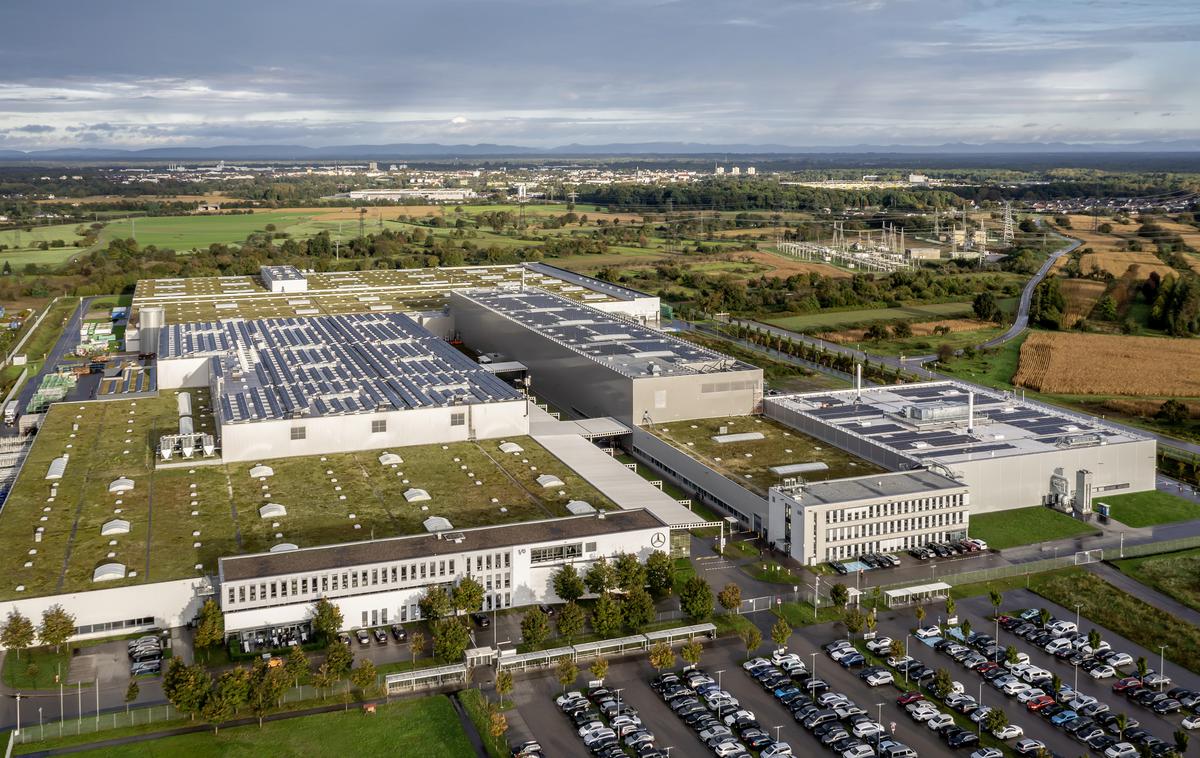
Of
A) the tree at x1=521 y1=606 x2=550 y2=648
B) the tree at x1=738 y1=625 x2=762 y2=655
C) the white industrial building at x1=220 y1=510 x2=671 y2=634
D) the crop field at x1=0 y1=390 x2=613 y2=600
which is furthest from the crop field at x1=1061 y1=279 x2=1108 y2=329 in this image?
the tree at x1=521 y1=606 x2=550 y2=648

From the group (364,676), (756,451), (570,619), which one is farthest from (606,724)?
(756,451)

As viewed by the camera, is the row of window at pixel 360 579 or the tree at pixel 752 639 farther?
the row of window at pixel 360 579

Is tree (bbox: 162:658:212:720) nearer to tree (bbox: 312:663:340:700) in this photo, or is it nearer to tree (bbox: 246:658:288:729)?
tree (bbox: 246:658:288:729)

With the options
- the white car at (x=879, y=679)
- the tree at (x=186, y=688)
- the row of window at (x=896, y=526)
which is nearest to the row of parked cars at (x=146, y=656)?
the tree at (x=186, y=688)

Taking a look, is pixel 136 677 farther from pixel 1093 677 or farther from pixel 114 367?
pixel 114 367

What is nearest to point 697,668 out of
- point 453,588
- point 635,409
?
point 453,588

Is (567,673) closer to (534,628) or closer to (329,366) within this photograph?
(534,628)

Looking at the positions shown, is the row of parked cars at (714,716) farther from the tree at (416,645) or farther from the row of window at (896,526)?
the row of window at (896,526)
